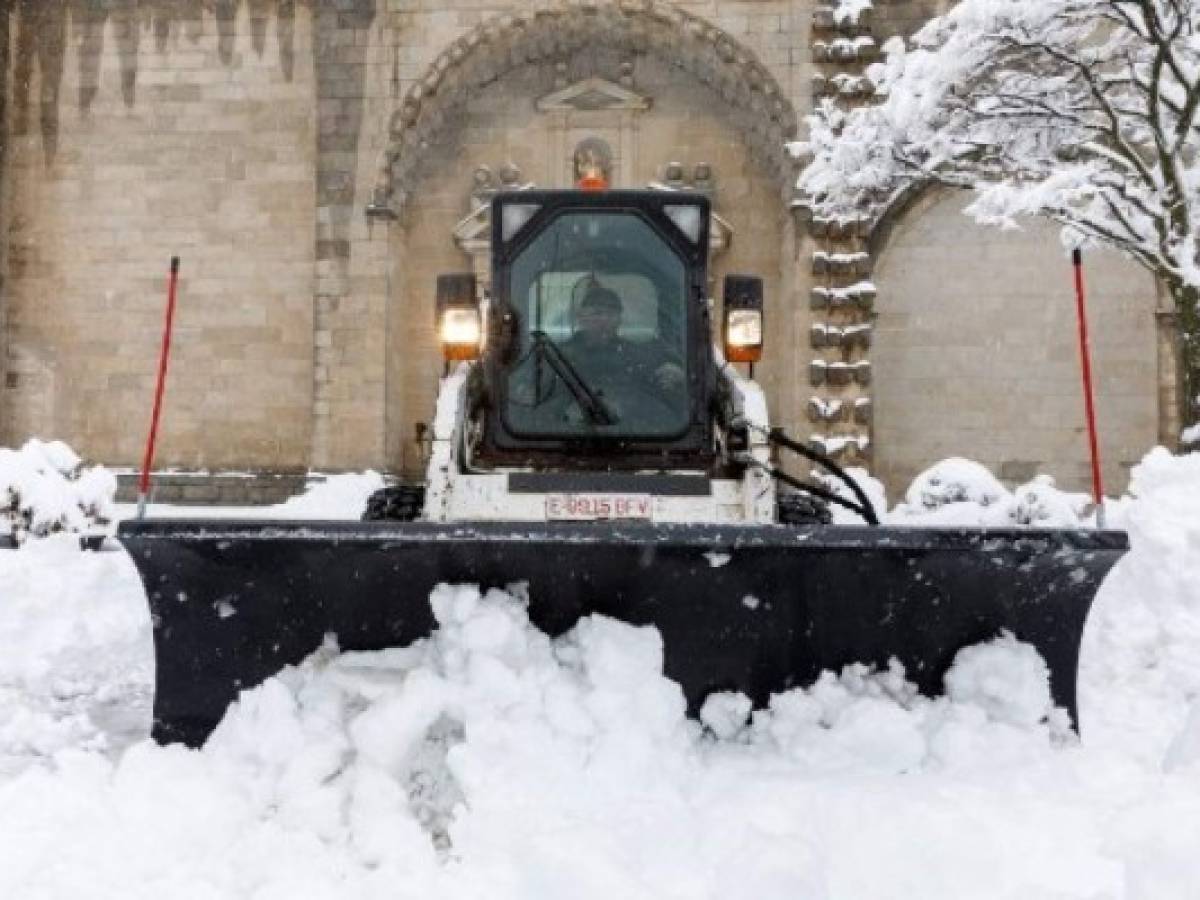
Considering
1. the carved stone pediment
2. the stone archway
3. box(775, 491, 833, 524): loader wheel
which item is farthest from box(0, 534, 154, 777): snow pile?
the carved stone pediment

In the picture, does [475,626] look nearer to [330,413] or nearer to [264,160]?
[330,413]

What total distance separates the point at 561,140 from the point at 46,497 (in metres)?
7.43

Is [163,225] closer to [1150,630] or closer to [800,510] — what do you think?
[800,510]

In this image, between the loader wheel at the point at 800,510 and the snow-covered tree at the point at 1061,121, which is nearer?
the loader wheel at the point at 800,510

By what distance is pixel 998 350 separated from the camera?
43.5 feet

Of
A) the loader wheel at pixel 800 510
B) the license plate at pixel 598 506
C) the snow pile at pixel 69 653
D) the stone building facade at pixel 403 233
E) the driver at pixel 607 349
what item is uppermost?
the stone building facade at pixel 403 233

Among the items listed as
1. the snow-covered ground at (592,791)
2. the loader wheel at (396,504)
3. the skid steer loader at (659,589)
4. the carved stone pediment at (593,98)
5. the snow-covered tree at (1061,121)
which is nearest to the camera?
the snow-covered ground at (592,791)

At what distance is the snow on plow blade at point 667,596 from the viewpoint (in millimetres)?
3332

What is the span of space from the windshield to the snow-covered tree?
4.90 meters

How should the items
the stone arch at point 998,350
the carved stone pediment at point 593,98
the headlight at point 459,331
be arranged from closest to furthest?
1. the headlight at point 459,331
2. the stone arch at point 998,350
3. the carved stone pediment at point 593,98

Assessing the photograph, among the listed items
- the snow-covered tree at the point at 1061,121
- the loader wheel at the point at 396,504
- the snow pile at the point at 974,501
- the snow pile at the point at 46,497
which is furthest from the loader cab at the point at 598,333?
the snow pile at the point at 46,497

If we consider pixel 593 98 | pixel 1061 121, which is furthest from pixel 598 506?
pixel 593 98

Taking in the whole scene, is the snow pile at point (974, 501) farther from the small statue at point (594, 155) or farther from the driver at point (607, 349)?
the small statue at point (594, 155)

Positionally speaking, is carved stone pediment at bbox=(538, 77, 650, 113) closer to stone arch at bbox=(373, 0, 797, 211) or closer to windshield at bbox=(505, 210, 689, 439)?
stone arch at bbox=(373, 0, 797, 211)
